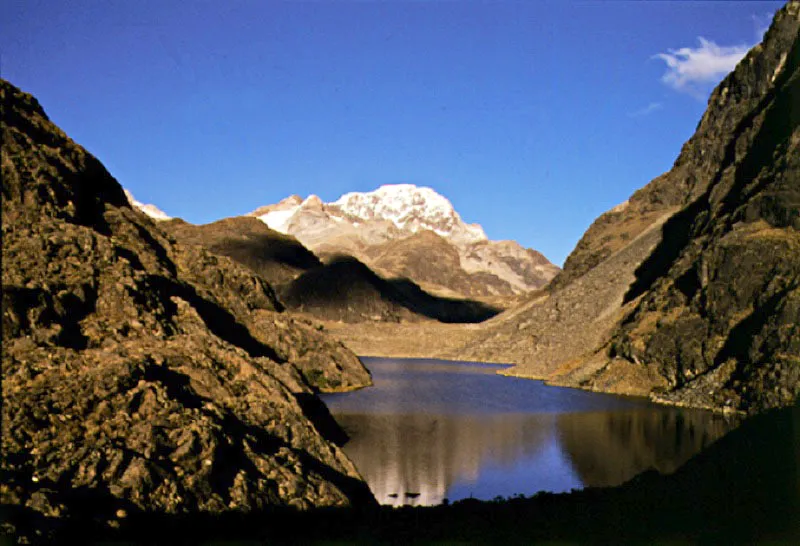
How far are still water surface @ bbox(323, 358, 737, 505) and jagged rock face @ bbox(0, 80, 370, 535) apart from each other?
20.1ft

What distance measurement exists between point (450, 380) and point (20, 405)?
72108 mm

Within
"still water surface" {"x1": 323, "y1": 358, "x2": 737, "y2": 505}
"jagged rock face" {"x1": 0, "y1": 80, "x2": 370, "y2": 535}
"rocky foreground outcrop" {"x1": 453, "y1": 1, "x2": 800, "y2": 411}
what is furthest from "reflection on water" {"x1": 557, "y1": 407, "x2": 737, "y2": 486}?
"jagged rock face" {"x1": 0, "y1": 80, "x2": 370, "y2": 535}

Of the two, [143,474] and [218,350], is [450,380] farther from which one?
[143,474]

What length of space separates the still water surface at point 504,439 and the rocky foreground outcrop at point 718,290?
4701 millimetres

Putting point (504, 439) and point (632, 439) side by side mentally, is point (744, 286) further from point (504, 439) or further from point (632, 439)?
point (504, 439)

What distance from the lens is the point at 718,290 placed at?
61.6m

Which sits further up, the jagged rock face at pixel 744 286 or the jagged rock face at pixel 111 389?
the jagged rock face at pixel 744 286

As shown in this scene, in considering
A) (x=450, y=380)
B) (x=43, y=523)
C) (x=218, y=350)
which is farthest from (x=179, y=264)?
(x=450, y=380)

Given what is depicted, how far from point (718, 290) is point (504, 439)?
1213 inches

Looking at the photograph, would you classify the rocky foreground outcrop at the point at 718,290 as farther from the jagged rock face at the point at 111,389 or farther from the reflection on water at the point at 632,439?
the jagged rock face at the point at 111,389

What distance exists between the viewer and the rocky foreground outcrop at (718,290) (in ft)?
171

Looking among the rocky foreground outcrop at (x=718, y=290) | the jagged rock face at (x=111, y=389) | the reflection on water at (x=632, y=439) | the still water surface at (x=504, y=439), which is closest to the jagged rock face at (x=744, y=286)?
the rocky foreground outcrop at (x=718, y=290)

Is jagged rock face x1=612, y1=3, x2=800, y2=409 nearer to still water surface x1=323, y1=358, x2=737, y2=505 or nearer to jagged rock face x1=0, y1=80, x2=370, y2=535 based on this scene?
still water surface x1=323, y1=358, x2=737, y2=505

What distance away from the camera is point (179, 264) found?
44750mm
